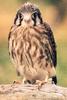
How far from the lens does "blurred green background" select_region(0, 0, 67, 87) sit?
1264 cm

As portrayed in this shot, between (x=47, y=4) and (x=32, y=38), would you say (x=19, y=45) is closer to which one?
(x=32, y=38)

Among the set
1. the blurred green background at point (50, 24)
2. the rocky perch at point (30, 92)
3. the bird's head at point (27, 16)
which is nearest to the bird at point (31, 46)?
the bird's head at point (27, 16)

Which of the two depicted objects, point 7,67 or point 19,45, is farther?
point 7,67

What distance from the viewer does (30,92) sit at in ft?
21.9

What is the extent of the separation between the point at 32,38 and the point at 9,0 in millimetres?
9684

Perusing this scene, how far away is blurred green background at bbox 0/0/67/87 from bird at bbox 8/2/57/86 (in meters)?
3.49

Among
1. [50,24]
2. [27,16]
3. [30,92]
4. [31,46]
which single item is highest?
[50,24]

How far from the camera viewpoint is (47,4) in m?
16.8

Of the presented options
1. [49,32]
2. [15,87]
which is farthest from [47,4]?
[15,87]

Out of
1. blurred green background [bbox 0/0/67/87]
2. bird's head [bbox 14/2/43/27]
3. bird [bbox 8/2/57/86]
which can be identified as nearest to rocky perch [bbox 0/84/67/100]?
bird [bbox 8/2/57/86]

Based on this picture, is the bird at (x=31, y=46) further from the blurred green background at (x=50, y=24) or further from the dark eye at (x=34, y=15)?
the blurred green background at (x=50, y=24)

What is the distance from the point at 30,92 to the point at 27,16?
970 mm

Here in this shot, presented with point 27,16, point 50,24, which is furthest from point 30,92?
point 50,24

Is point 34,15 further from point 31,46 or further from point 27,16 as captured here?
point 31,46
